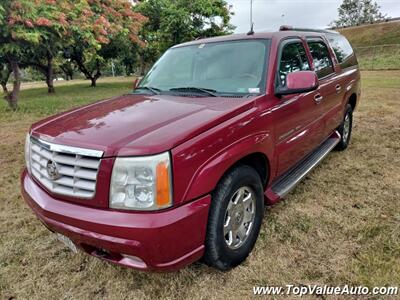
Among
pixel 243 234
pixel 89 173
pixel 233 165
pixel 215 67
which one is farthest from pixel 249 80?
pixel 89 173

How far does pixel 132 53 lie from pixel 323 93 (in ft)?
69.4

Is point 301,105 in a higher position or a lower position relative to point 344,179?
higher

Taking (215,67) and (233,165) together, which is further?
(215,67)

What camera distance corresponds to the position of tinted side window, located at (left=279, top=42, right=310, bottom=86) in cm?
312

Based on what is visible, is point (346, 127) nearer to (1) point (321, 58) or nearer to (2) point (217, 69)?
(1) point (321, 58)

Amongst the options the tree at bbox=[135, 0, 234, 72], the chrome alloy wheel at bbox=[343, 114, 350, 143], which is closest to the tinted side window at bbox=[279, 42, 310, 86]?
the chrome alloy wheel at bbox=[343, 114, 350, 143]

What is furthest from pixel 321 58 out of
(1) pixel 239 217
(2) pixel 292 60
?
(1) pixel 239 217

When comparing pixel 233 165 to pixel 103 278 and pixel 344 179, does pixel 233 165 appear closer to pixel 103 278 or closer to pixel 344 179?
pixel 103 278

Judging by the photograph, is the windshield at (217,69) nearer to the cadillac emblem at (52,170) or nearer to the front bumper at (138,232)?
the front bumper at (138,232)

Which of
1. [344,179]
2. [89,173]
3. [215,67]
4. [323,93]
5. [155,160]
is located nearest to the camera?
[155,160]

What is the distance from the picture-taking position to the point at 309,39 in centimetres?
387

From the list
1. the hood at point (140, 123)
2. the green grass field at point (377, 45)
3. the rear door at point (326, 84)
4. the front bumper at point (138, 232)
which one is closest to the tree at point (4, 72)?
the hood at point (140, 123)

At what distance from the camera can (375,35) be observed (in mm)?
38656

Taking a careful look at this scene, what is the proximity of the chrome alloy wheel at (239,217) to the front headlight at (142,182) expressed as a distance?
65 cm
